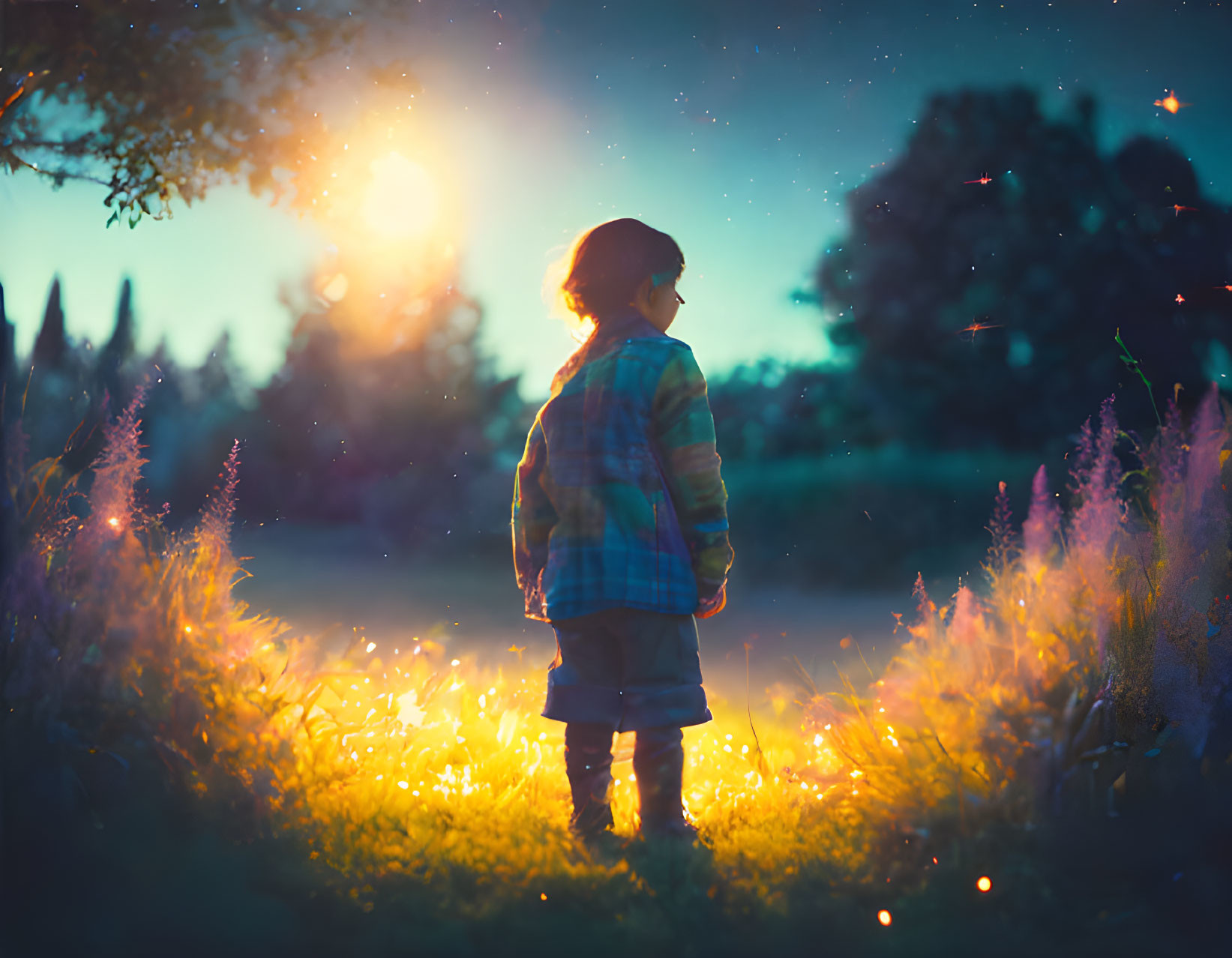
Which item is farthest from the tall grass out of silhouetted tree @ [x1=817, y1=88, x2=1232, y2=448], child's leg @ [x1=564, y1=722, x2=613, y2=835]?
silhouetted tree @ [x1=817, y1=88, x2=1232, y2=448]

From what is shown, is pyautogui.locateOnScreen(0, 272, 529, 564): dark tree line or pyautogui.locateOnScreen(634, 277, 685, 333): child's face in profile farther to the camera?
pyautogui.locateOnScreen(0, 272, 529, 564): dark tree line

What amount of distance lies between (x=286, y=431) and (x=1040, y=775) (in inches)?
289

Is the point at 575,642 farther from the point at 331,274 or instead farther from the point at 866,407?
the point at 866,407

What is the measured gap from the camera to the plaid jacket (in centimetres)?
253

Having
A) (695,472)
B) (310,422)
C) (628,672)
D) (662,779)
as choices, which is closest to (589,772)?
(662,779)

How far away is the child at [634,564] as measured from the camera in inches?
99.7

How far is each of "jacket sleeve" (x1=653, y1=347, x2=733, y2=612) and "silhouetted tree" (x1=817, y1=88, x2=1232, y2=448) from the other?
5.28 meters

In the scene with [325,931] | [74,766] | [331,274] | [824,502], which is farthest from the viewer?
[824,502]

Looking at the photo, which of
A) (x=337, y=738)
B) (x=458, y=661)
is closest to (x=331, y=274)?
(x=458, y=661)

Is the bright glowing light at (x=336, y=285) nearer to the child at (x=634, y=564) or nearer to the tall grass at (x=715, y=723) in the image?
the tall grass at (x=715, y=723)

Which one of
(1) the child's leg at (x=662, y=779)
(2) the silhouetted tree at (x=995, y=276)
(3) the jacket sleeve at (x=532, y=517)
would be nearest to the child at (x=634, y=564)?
(1) the child's leg at (x=662, y=779)

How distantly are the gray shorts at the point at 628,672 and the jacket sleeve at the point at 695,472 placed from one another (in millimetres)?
186

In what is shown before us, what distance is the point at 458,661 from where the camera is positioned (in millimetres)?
4238

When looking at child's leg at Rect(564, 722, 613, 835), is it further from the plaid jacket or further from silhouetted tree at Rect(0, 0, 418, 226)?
silhouetted tree at Rect(0, 0, 418, 226)
